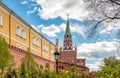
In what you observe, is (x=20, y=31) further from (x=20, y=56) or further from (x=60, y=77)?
(x=60, y=77)

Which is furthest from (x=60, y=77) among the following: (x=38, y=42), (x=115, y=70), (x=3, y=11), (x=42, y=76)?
(x=38, y=42)

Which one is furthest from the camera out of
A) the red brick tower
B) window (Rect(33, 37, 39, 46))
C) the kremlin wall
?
the red brick tower

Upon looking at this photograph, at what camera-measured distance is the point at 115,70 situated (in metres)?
9.20

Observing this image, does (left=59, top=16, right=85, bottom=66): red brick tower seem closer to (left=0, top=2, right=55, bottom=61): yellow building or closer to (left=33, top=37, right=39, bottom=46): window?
(left=0, top=2, right=55, bottom=61): yellow building

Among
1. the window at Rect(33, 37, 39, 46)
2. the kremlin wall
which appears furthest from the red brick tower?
the window at Rect(33, 37, 39, 46)

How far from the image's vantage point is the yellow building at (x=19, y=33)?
105 ft

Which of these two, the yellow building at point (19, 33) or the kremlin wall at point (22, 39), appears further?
the yellow building at point (19, 33)

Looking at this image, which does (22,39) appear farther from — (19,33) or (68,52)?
(68,52)

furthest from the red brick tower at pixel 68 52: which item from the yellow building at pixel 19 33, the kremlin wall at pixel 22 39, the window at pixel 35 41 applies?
the window at pixel 35 41

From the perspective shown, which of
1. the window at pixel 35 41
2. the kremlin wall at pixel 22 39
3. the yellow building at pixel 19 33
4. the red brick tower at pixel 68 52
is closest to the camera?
the kremlin wall at pixel 22 39

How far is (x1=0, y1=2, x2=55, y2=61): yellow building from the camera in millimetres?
31969

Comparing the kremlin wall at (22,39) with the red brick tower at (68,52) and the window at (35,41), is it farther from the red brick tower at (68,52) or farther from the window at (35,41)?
the red brick tower at (68,52)

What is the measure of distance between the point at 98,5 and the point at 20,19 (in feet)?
82.4

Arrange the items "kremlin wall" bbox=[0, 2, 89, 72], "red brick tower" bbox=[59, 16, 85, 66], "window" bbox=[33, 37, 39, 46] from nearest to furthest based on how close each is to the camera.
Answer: "kremlin wall" bbox=[0, 2, 89, 72] < "window" bbox=[33, 37, 39, 46] < "red brick tower" bbox=[59, 16, 85, 66]
